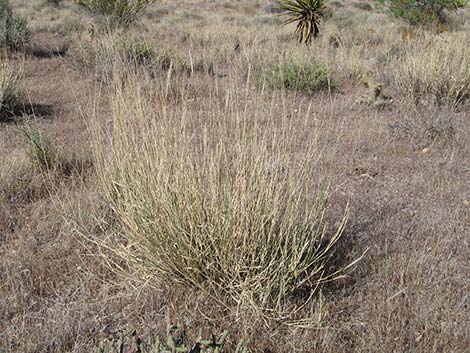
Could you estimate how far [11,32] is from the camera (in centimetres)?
1000

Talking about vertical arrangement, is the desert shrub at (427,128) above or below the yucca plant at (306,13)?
below

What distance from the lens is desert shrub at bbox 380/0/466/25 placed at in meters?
14.9

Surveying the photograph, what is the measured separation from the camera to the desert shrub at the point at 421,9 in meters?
14.9

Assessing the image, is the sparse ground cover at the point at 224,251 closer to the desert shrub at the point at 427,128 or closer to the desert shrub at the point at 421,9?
the desert shrub at the point at 427,128

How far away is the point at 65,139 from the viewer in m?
5.35

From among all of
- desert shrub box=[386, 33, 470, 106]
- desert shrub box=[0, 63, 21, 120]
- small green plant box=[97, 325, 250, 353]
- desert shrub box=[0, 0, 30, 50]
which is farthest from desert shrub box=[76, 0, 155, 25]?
small green plant box=[97, 325, 250, 353]

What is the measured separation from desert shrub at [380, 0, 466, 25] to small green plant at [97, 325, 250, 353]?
14.8 metres

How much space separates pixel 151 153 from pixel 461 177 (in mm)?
3188

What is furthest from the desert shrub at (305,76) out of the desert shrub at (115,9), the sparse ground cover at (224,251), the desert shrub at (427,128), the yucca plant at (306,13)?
the desert shrub at (115,9)

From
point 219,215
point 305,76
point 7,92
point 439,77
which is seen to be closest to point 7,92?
point 7,92

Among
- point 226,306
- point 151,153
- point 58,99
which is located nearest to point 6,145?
point 58,99

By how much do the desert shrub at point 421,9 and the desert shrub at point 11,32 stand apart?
11.6m

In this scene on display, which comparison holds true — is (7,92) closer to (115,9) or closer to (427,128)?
(427,128)

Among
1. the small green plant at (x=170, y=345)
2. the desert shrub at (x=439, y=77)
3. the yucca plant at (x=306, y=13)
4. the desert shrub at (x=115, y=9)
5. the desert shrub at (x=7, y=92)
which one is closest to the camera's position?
the small green plant at (x=170, y=345)
